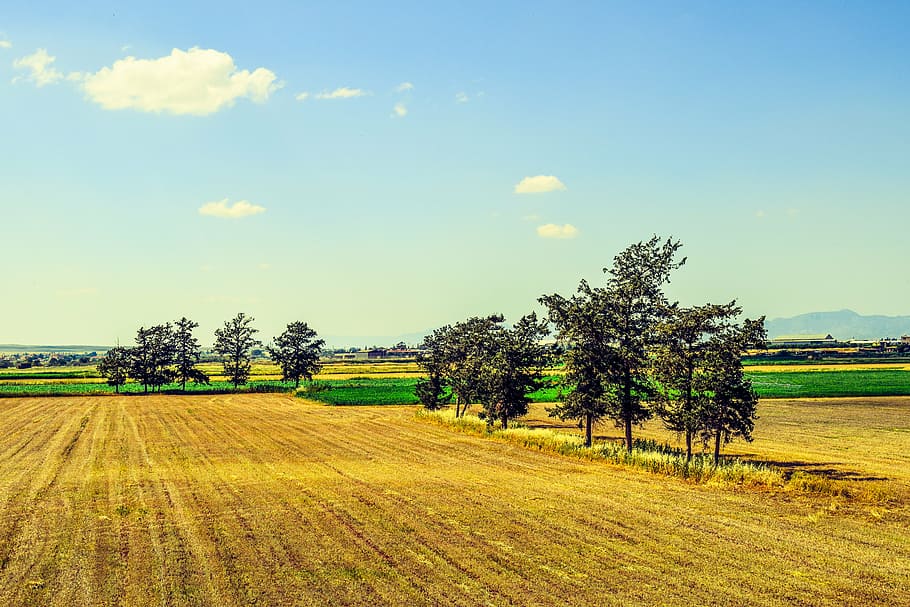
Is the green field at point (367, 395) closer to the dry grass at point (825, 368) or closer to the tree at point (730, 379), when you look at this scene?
the tree at point (730, 379)

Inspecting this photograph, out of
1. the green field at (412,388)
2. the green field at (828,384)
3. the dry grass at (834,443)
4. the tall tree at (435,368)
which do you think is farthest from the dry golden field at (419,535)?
the green field at (828,384)

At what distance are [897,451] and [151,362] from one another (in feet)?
309

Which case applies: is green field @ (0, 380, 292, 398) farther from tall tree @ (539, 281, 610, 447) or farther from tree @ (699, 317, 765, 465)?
tree @ (699, 317, 765, 465)

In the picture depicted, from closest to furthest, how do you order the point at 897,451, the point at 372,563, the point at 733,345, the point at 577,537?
the point at 372,563, the point at 577,537, the point at 733,345, the point at 897,451

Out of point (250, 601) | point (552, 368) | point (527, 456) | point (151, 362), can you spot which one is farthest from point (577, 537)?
point (151, 362)

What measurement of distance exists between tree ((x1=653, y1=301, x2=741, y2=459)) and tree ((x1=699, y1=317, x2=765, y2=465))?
0.26m

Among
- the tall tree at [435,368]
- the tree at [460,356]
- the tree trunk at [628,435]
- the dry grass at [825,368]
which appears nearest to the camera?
the tree trunk at [628,435]

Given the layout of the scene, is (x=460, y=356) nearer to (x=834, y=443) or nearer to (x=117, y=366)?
(x=834, y=443)

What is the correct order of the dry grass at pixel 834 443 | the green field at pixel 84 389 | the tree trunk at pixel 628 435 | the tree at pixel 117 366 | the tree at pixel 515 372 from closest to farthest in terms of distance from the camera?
the dry grass at pixel 834 443
the tree trunk at pixel 628 435
the tree at pixel 515 372
the green field at pixel 84 389
the tree at pixel 117 366

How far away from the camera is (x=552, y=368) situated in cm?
3794

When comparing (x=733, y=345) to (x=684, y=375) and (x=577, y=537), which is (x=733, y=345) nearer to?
(x=684, y=375)

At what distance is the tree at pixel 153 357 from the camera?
100250mm

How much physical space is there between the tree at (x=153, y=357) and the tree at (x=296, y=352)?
1524 centimetres

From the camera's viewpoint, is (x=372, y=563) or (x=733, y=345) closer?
(x=372, y=563)
